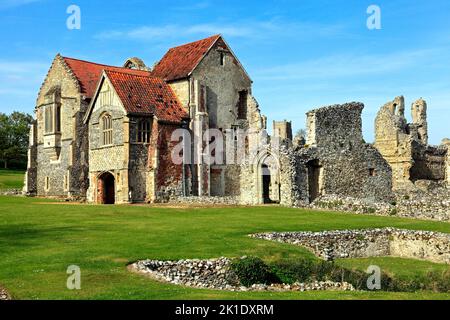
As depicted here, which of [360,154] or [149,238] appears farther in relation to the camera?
[360,154]

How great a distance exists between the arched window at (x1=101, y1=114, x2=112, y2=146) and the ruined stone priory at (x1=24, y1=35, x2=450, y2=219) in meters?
0.08

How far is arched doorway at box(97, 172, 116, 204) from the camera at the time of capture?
168 ft

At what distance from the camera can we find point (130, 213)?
3719cm

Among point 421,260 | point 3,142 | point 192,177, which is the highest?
point 3,142

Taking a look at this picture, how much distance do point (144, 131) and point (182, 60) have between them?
30.6 feet

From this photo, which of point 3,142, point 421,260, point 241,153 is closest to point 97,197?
point 241,153

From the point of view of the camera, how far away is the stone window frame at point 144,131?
4806 centimetres

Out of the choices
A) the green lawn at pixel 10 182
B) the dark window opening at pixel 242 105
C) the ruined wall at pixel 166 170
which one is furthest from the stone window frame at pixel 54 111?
the dark window opening at pixel 242 105

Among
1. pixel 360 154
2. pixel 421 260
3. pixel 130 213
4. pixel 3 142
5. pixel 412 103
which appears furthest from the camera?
pixel 3 142

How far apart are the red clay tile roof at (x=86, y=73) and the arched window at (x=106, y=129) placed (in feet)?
19.0

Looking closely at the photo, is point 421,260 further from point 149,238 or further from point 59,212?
point 59,212

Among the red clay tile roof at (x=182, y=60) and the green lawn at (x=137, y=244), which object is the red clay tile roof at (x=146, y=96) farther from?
the green lawn at (x=137, y=244)

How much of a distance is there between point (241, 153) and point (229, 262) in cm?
3348

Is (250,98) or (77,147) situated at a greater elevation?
(250,98)
